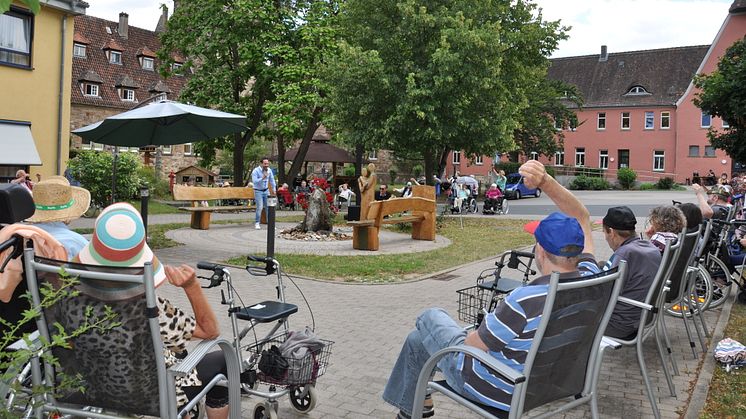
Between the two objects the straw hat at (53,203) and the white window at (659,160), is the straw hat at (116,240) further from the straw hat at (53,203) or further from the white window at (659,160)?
the white window at (659,160)

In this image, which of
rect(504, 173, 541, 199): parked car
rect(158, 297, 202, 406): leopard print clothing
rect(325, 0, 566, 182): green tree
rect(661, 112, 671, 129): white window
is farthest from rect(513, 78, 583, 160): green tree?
rect(158, 297, 202, 406): leopard print clothing

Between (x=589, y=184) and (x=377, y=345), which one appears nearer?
(x=377, y=345)

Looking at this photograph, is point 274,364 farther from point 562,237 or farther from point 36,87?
point 36,87

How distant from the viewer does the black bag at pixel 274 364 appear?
4168mm

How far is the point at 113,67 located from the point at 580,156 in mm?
44024

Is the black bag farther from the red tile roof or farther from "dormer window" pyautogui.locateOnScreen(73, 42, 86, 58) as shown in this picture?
"dormer window" pyautogui.locateOnScreen(73, 42, 86, 58)

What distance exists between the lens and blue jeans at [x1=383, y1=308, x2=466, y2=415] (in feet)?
12.2

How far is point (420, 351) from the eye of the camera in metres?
3.90

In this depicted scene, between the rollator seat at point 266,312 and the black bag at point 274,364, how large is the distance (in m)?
0.21

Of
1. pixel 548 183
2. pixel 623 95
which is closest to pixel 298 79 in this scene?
pixel 548 183

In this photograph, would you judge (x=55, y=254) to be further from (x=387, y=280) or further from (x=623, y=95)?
(x=623, y=95)

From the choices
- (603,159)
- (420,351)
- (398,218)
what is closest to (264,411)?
(420,351)

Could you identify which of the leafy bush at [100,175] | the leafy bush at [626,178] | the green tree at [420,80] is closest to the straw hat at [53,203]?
the leafy bush at [100,175]

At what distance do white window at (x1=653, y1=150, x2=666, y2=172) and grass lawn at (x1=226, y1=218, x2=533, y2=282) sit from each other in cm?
4971
